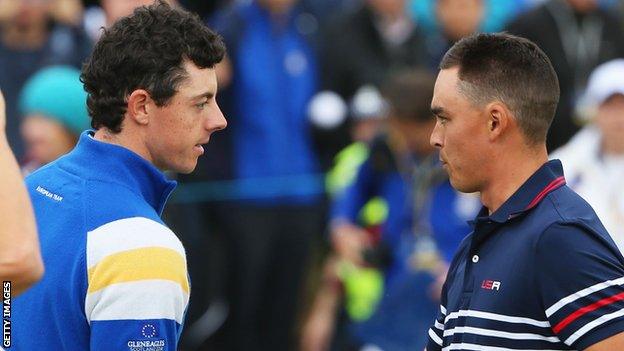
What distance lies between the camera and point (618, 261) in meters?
3.74

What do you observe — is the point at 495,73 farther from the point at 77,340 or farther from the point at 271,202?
the point at 271,202

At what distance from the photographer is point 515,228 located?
3.94 meters

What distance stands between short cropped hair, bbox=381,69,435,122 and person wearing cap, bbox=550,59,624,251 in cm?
83

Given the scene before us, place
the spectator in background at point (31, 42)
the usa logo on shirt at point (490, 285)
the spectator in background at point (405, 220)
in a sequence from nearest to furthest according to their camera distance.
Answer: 1. the usa logo on shirt at point (490, 285)
2. the spectator in background at point (405, 220)
3. the spectator in background at point (31, 42)

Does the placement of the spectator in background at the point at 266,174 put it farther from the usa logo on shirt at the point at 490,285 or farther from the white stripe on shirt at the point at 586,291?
the white stripe on shirt at the point at 586,291

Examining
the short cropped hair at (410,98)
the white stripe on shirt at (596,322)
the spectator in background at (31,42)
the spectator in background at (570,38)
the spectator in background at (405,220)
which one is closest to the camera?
the white stripe on shirt at (596,322)

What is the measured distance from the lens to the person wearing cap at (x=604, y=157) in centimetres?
728

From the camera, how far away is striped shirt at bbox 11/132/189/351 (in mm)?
3699

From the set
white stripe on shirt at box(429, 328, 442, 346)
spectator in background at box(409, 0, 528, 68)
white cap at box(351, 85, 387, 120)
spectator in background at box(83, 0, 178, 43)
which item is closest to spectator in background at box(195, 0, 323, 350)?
white cap at box(351, 85, 387, 120)

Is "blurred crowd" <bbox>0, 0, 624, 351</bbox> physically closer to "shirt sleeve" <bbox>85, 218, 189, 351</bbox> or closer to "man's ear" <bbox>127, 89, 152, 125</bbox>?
"man's ear" <bbox>127, 89, 152, 125</bbox>

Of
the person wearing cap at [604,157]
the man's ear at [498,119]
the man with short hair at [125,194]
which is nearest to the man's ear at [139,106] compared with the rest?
the man with short hair at [125,194]

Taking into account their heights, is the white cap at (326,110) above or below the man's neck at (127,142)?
above

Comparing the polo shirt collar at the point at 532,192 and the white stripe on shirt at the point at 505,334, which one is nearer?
the white stripe on shirt at the point at 505,334

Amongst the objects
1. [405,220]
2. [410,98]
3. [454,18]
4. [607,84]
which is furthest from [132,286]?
[454,18]
